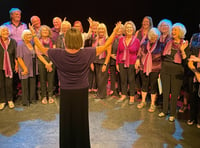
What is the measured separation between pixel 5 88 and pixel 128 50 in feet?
8.11

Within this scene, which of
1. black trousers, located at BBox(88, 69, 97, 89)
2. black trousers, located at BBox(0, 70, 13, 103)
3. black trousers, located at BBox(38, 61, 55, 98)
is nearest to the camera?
black trousers, located at BBox(0, 70, 13, 103)

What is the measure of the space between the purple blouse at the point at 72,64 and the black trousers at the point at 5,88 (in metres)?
2.31

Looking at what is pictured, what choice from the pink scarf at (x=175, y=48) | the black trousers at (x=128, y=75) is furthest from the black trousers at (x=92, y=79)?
the pink scarf at (x=175, y=48)

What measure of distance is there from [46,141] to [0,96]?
1711mm

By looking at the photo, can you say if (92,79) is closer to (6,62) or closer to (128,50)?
(128,50)

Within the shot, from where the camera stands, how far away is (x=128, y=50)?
174 inches

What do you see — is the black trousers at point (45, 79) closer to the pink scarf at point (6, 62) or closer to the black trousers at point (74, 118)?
the pink scarf at point (6, 62)

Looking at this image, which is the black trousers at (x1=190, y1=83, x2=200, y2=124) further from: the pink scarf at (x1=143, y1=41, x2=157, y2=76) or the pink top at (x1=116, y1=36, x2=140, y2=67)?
the pink top at (x1=116, y1=36, x2=140, y2=67)

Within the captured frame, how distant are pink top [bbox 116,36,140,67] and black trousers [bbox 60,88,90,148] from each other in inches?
86.3

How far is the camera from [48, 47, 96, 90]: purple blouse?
2.24 m

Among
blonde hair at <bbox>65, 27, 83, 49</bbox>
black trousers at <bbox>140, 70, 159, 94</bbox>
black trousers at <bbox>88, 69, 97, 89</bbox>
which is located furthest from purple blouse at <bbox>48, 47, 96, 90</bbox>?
black trousers at <bbox>88, 69, 97, 89</bbox>

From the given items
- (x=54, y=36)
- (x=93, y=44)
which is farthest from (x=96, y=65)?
(x=54, y=36)

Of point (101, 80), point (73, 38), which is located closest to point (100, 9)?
point (101, 80)

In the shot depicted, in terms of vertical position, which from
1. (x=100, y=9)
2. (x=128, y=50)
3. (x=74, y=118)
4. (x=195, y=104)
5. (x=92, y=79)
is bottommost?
(x=195, y=104)
